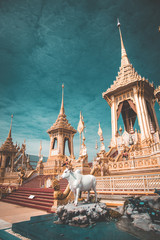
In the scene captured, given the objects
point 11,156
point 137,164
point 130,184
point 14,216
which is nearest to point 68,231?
point 14,216

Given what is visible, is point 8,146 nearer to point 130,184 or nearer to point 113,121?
point 113,121

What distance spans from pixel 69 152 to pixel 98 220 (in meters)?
26.5

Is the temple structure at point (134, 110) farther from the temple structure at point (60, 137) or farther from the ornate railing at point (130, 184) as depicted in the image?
the temple structure at point (60, 137)

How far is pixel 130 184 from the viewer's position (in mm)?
7555

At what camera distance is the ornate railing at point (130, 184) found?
6.90 metres

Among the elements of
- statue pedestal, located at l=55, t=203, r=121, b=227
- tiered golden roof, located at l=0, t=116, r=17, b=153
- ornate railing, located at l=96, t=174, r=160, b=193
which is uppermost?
tiered golden roof, located at l=0, t=116, r=17, b=153

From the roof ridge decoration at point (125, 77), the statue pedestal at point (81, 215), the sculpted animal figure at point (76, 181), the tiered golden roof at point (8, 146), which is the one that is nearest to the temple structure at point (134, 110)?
the roof ridge decoration at point (125, 77)

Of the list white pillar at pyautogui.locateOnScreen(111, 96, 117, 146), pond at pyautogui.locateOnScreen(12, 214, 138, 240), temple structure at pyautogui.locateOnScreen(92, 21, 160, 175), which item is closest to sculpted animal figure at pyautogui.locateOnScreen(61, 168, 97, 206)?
pond at pyautogui.locateOnScreen(12, 214, 138, 240)

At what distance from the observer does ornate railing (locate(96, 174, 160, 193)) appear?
690 centimetres

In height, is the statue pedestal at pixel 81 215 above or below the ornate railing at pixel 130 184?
below

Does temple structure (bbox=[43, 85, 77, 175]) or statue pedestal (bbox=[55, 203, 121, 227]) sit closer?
statue pedestal (bbox=[55, 203, 121, 227])

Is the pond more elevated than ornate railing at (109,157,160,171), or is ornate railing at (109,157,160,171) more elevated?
ornate railing at (109,157,160,171)

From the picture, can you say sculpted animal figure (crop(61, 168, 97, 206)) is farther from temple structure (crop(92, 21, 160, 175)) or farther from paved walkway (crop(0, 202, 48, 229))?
temple structure (crop(92, 21, 160, 175))

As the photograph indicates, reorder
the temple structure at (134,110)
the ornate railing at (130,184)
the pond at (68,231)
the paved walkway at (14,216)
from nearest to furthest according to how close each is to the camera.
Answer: the pond at (68,231) → the paved walkway at (14,216) → the ornate railing at (130,184) → the temple structure at (134,110)
